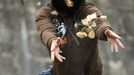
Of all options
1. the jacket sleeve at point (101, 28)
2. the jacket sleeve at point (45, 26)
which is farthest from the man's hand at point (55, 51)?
the jacket sleeve at point (101, 28)

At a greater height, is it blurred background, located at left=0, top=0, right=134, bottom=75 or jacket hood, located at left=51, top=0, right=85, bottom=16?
jacket hood, located at left=51, top=0, right=85, bottom=16

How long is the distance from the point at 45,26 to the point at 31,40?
5.72m

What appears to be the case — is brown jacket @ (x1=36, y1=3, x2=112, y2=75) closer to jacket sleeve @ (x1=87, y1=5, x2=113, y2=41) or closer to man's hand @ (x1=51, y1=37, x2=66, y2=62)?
jacket sleeve @ (x1=87, y1=5, x2=113, y2=41)

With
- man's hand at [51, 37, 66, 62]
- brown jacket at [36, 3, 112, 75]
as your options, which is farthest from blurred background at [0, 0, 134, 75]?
man's hand at [51, 37, 66, 62]

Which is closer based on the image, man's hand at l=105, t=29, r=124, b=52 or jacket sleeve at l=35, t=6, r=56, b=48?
man's hand at l=105, t=29, r=124, b=52

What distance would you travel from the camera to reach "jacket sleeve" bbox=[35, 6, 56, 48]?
237 cm

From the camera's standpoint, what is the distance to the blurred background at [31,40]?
8.06 meters

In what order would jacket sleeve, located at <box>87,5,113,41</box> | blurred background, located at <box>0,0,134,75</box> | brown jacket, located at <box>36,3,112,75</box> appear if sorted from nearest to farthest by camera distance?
1. jacket sleeve, located at <box>87,5,113,41</box>
2. brown jacket, located at <box>36,3,112,75</box>
3. blurred background, located at <box>0,0,134,75</box>

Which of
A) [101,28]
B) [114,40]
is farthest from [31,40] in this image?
[114,40]

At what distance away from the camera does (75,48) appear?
247 cm

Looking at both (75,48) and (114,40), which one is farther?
(75,48)

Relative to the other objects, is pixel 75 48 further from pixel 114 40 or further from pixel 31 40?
pixel 31 40

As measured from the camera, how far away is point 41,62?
26.4ft

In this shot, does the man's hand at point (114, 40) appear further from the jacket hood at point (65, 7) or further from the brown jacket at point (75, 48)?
the jacket hood at point (65, 7)
